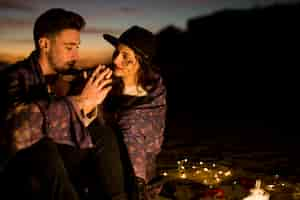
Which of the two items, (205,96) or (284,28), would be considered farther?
(284,28)

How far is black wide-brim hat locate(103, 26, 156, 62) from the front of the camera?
13.3ft

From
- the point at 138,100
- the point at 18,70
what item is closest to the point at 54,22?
the point at 18,70

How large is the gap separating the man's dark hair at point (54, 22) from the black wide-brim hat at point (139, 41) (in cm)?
66

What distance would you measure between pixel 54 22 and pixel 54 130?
78 cm

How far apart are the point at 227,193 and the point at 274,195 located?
41cm

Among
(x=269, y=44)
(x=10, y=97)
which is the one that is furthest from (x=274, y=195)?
(x=269, y=44)

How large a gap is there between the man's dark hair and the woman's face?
704mm

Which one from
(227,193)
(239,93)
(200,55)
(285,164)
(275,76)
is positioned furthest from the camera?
(200,55)

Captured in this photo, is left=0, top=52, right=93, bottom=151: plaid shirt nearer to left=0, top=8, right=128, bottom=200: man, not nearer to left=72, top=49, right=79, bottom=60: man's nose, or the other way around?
left=0, top=8, right=128, bottom=200: man

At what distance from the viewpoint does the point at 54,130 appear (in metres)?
3.07

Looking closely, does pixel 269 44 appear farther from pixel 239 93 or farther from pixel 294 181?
pixel 294 181

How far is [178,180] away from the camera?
473 cm

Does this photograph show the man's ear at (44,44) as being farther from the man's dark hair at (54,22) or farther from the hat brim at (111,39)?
the hat brim at (111,39)

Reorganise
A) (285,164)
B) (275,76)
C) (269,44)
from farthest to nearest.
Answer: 1. (269,44)
2. (275,76)
3. (285,164)
